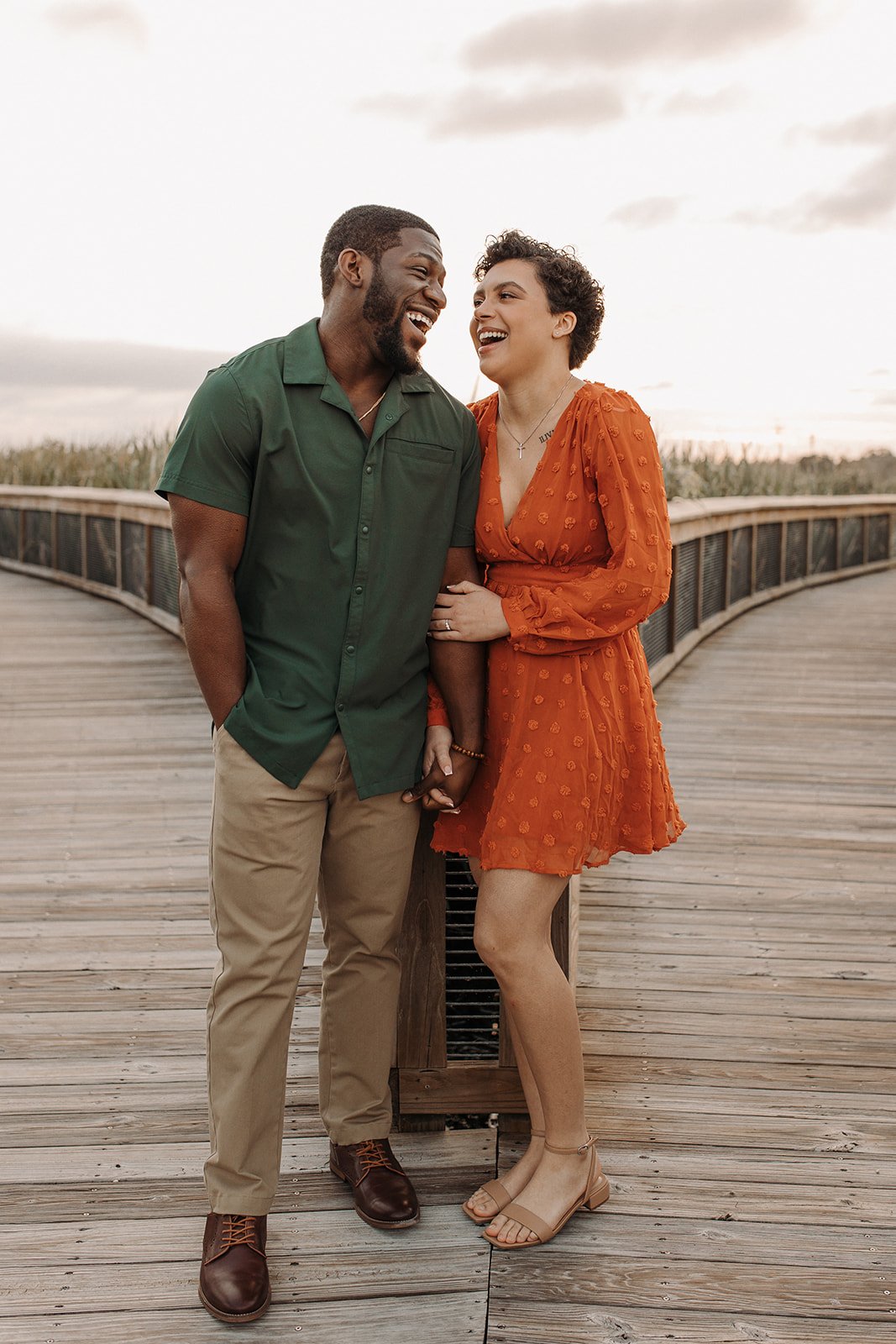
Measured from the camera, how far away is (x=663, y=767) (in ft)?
8.00

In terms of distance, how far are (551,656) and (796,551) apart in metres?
10.4

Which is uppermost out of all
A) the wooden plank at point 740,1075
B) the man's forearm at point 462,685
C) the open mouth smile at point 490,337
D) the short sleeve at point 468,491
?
the open mouth smile at point 490,337

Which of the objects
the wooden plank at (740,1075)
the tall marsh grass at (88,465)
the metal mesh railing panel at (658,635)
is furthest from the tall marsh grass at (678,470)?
the wooden plank at (740,1075)

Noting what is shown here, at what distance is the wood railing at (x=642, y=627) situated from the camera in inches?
105

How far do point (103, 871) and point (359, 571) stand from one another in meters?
2.46

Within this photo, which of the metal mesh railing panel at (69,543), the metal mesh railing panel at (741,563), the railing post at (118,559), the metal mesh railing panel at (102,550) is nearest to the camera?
the railing post at (118,559)

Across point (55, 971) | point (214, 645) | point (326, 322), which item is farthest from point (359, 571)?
point (55, 971)

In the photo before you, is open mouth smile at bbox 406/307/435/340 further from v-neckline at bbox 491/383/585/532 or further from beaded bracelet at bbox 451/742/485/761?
beaded bracelet at bbox 451/742/485/761

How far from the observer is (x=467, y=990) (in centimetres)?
273

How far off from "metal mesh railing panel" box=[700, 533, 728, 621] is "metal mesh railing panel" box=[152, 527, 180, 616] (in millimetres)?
3384

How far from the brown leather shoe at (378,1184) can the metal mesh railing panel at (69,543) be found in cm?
920

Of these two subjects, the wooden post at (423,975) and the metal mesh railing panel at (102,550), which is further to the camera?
the metal mesh railing panel at (102,550)

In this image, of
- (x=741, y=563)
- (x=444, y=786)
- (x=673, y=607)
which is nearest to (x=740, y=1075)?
(x=444, y=786)

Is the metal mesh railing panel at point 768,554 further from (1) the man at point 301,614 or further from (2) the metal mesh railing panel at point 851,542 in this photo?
(1) the man at point 301,614
